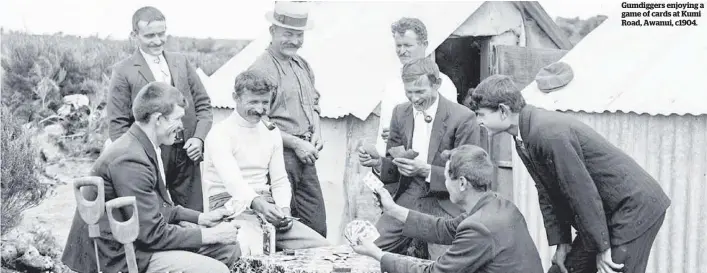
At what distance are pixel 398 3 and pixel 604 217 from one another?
5.30 m

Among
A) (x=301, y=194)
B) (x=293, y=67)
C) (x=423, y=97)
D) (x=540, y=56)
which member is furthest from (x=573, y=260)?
(x=540, y=56)

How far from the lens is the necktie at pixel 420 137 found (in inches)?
207

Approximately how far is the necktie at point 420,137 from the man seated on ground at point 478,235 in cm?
125

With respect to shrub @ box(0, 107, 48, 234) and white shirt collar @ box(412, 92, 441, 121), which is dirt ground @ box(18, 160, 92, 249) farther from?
white shirt collar @ box(412, 92, 441, 121)

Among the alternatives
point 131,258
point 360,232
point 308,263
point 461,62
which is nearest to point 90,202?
point 131,258

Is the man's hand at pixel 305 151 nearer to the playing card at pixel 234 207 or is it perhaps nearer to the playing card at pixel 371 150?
the playing card at pixel 371 150

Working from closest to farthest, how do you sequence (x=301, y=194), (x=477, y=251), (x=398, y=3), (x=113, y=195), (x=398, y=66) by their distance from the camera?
(x=477, y=251), (x=113, y=195), (x=301, y=194), (x=398, y=66), (x=398, y=3)

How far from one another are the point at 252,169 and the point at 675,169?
3351 mm

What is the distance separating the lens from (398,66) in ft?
26.1

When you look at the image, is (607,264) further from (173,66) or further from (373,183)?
(173,66)

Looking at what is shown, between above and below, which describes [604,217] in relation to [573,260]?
above

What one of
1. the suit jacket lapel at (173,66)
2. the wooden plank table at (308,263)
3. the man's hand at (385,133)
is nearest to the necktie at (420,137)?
the man's hand at (385,133)

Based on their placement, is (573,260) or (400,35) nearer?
(573,260)

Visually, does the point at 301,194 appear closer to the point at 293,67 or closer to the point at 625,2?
the point at 293,67
